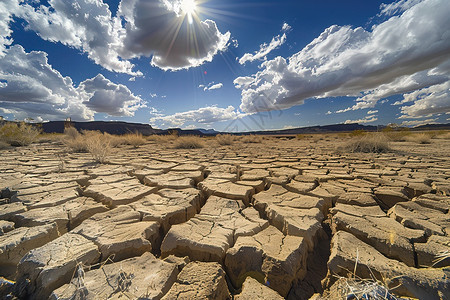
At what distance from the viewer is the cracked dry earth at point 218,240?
2.97 feet

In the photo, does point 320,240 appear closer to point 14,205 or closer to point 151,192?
point 151,192

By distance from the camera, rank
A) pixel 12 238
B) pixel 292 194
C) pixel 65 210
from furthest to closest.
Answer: pixel 292 194 < pixel 65 210 < pixel 12 238

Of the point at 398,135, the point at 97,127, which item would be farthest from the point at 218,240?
the point at 97,127

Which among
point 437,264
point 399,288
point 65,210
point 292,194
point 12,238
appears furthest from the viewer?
point 292,194

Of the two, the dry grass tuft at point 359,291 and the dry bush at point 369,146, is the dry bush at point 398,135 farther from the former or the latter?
the dry grass tuft at point 359,291

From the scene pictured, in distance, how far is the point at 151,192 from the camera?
2.20m

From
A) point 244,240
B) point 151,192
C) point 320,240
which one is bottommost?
point 320,240

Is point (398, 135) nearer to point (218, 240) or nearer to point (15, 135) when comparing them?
point (218, 240)

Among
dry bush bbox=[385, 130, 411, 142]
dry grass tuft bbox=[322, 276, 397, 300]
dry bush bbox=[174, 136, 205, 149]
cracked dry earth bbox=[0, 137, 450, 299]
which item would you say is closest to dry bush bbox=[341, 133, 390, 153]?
cracked dry earth bbox=[0, 137, 450, 299]

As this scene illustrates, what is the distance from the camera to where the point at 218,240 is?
126 centimetres

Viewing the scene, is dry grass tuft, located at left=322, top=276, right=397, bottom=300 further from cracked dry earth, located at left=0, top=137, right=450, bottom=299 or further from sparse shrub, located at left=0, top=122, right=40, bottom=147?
sparse shrub, located at left=0, top=122, right=40, bottom=147

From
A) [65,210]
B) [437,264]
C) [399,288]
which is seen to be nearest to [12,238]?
[65,210]

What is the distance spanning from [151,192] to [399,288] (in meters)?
2.27

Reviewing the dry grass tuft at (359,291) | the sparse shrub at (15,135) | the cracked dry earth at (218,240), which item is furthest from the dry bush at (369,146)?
the sparse shrub at (15,135)
